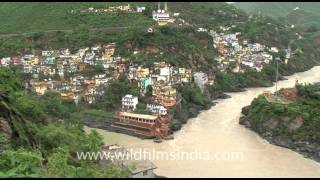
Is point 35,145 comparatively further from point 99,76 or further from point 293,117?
point 99,76

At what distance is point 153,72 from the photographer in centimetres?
2214

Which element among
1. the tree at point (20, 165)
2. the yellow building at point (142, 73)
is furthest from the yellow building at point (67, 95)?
the tree at point (20, 165)

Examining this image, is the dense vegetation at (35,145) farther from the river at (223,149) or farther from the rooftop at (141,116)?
the rooftop at (141,116)

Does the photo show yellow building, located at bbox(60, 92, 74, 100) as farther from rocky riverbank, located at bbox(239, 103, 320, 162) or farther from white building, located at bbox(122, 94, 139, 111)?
rocky riverbank, located at bbox(239, 103, 320, 162)

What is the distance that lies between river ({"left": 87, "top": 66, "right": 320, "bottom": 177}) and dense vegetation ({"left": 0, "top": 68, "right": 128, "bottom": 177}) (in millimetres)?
3191

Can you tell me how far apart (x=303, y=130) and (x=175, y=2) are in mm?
20105

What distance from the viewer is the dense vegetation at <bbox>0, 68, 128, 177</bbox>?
5.53 metres

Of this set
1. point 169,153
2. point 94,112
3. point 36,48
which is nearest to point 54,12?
point 36,48

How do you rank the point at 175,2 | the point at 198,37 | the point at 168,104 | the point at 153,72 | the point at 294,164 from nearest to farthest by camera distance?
1. the point at 294,164
2. the point at 168,104
3. the point at 153,72
4. the point at 198,37
5. the point at 175,2

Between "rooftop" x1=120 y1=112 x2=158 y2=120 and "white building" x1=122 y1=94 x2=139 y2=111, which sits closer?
"rooftop" x1=120 y1=112 x2=158 y2=120

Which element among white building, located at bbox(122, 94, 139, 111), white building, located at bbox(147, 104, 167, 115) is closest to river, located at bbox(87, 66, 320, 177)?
white building, located at bbox(147, 104, 167, 115)

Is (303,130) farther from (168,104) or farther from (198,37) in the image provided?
(198,37)

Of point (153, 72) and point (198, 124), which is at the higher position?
point (153, 72)

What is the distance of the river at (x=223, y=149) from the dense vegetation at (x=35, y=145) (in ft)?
10.5
